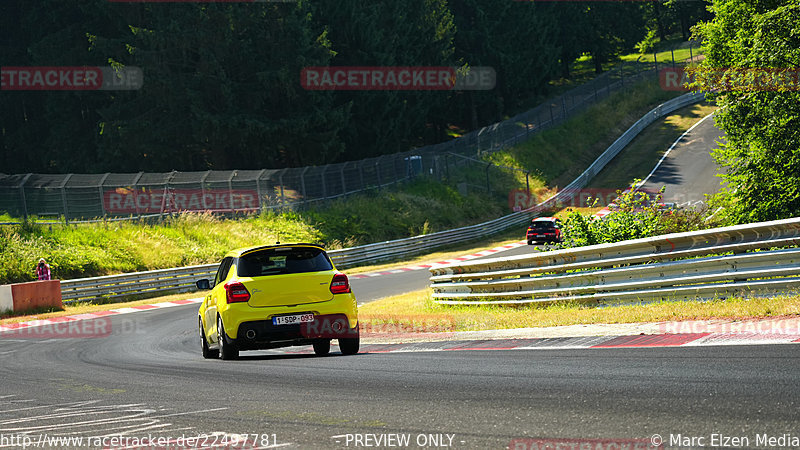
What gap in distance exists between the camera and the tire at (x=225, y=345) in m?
11.9

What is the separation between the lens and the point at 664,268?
1309 cm

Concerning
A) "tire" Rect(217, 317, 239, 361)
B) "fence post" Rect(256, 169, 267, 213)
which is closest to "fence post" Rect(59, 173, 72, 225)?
"fence post" Rect(256, 169, 267, 213)

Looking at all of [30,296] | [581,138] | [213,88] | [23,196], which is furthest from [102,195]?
[581,138]

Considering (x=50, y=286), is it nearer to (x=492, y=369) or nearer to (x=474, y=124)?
(x=492, y=369)

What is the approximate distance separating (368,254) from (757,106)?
2115 cm

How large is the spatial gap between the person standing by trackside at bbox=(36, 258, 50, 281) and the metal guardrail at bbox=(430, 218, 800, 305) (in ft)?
59.9

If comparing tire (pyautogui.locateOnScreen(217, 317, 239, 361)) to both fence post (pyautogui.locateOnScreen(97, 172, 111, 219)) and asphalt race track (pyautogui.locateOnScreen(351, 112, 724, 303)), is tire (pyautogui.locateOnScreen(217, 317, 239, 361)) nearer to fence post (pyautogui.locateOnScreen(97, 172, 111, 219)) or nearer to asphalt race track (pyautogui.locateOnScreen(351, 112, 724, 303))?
asphalt race track (pyautogui.locateOnScreen(351, 112, 724, 303))

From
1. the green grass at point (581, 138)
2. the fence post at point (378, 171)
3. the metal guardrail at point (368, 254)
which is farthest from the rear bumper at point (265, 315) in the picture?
the green grass at point (581, 138)

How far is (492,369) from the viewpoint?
9008 millimetres

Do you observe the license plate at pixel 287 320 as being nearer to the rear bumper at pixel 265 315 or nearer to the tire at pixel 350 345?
the rear bumper at pixel 265 315

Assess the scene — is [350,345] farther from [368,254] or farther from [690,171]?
[690,171]

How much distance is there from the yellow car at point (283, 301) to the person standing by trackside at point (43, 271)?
1994 cm

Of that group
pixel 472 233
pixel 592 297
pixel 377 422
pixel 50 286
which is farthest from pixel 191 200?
pixel 377 422

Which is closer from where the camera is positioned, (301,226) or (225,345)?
(225,345)
